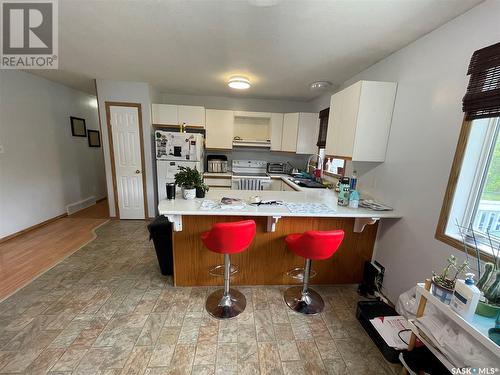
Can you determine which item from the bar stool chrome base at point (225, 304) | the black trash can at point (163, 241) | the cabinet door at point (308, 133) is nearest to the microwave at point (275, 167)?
the cabinet door at point (308, 133)

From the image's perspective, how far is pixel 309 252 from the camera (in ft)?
5.40

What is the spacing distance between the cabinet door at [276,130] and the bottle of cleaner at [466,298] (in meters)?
3.62

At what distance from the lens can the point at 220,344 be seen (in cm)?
156

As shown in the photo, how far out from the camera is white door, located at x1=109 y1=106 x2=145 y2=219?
360 cm

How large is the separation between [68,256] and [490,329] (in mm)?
3874

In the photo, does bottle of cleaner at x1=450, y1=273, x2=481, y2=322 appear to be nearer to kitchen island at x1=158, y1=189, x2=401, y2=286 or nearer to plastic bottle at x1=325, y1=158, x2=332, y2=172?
kitchen island at x1=158, y1=189, x2=401, y2=286

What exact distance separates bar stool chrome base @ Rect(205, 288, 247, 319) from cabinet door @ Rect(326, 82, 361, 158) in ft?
6.18

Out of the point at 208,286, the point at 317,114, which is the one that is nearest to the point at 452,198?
the point at 208,286

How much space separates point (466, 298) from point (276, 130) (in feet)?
12.4

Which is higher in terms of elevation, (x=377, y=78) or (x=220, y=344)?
(x=377, y=78)

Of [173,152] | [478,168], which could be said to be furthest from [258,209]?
[173,152]

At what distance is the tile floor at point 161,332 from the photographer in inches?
55.5

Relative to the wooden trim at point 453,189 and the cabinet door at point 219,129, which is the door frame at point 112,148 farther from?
the wooden trim at point 453,189

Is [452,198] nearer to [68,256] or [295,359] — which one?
[295,359]
